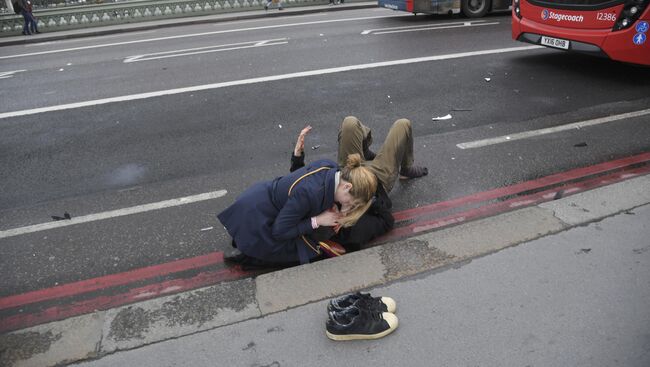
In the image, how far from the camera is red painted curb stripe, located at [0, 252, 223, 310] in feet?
10.9

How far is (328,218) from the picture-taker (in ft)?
10.5

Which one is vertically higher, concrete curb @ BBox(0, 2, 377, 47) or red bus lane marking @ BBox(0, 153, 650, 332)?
concrete curb @ BBox(0, 2, 377, 47)

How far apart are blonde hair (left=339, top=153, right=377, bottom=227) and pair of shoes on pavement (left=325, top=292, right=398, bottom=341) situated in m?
0.61

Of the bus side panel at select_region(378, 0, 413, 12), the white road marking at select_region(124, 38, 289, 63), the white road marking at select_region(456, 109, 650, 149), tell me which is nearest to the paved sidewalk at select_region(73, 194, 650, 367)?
the white road marking at select_region(456, 109, 650, 149)

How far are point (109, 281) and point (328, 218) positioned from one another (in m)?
1.74

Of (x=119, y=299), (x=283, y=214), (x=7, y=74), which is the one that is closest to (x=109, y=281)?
(x=119, y=299)

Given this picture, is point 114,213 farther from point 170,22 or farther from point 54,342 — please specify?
point 170,22

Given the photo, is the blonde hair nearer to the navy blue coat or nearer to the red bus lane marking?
the navy blue coat

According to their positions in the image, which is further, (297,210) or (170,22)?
(170,22)

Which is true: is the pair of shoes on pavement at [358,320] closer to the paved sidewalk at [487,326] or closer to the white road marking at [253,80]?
the paved sidewalk at [487,326]

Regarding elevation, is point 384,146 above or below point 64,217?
above

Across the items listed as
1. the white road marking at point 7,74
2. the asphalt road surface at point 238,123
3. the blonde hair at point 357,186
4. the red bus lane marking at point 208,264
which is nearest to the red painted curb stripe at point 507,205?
the red bus lane marking at point 208,264

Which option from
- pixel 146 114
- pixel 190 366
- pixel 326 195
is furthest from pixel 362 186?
pixel 146 114

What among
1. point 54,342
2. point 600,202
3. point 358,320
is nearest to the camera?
point 358,320
